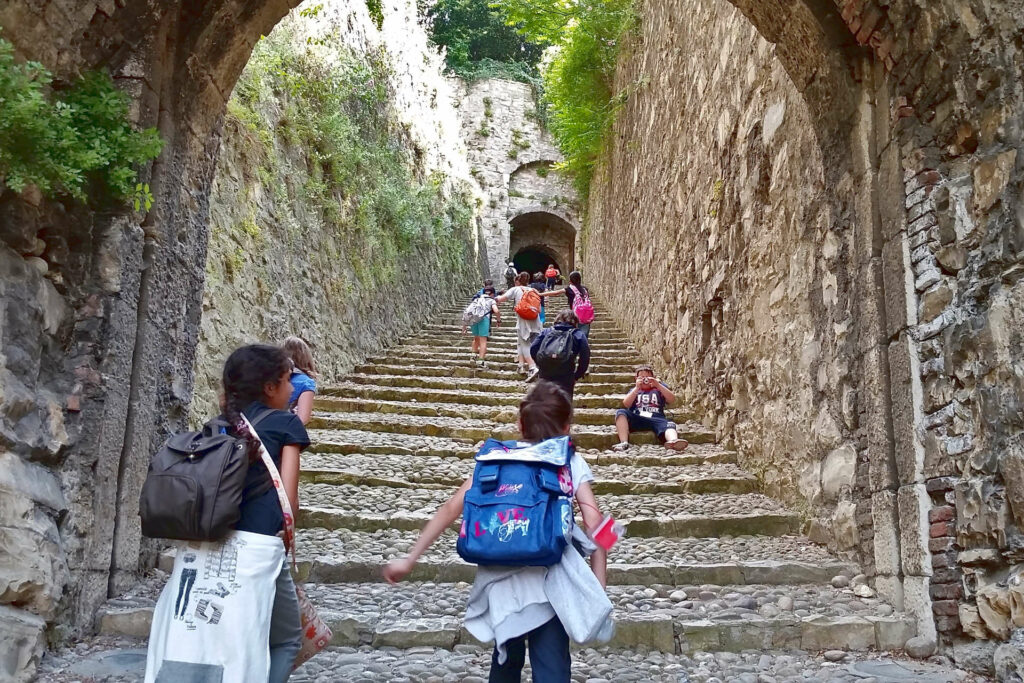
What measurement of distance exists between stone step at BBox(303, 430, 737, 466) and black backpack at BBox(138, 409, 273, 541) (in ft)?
12.0

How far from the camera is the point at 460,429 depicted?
6012mm

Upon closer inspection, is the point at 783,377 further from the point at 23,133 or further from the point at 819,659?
the point at 23,133

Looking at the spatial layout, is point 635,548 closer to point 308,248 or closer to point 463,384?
point 463,384

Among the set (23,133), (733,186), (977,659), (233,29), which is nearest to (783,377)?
(733,186)

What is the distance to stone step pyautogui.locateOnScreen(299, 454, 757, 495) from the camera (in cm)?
480

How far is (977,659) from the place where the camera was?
2.53 metres

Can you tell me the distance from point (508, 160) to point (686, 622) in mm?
19039

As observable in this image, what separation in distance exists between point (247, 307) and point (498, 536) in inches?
164

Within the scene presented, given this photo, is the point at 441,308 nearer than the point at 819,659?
No

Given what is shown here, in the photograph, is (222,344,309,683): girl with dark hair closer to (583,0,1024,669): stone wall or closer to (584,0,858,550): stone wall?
(583,0,1024,669): stone wall

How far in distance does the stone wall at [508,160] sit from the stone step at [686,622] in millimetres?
17411

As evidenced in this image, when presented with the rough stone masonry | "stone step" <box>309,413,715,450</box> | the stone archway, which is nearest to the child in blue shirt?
the rough stone masonry

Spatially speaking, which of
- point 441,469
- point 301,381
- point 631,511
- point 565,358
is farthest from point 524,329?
point 301,381

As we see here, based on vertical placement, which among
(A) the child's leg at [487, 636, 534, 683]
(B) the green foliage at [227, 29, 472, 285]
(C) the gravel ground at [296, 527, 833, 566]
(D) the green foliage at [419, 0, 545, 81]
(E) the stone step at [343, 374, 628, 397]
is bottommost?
(A) the child's leg at [487, 636, 534, 683]
